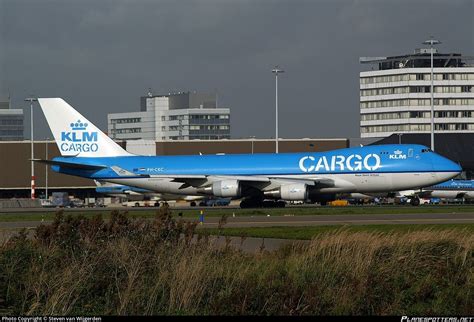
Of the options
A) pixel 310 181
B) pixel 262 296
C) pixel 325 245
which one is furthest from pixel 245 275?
pixel 310 181

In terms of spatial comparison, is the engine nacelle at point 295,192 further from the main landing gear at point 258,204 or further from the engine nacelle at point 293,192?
the main landing gear at point 258,204

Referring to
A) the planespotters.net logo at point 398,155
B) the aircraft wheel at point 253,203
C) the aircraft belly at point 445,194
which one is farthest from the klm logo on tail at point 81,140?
the aircraft belly at point 445,194

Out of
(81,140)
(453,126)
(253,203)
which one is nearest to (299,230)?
(253,203)

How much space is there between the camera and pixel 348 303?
1889 cm

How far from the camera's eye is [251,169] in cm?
7106

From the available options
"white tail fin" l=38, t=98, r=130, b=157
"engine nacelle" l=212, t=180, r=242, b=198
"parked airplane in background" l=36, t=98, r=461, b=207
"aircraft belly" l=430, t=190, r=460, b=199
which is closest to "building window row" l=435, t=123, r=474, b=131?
Result: "aircraft belly" l=430, t=190, r=460, b=199

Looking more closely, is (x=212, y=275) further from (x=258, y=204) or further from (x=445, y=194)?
(x=445, y=194)

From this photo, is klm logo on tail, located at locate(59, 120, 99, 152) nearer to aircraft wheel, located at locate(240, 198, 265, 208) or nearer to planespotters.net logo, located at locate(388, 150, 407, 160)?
aircraft wheel, located at locate(240, 198, 265, 208)

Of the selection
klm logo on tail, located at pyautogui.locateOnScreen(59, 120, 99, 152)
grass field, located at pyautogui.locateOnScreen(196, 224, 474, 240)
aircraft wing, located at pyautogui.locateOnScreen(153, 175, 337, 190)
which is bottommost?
grass field, located at pyautogui.locateOnScreen(196, 224, 474, 240)

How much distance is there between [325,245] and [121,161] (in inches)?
2051

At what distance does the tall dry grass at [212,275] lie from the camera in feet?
61.1

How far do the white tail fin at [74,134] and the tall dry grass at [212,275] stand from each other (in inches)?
2015

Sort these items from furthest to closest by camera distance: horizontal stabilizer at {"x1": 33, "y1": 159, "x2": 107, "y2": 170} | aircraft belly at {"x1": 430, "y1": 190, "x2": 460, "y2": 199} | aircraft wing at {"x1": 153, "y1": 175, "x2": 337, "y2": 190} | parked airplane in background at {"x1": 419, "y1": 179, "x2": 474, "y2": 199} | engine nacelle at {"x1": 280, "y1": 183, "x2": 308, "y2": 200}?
aircraft belly at {"x1": 430, "y1": 190, "x2": 460, "y2": 199} → parked airplane in background at {"x1": 419, "y1": 179, "x2": 474, "y2": 199} → horizontal stabilizer at {"x1": 33, "y1": 159, "x2": 107, "y2": 170} → aircraft wing at {"x1": 153, "y1": 175, "x2": 337, "y2": 190} → engine nacelle at {"x1": 280, "y1": 183, "x2": 308, "y2": 200}

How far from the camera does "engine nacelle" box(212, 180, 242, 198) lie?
68438 mm
